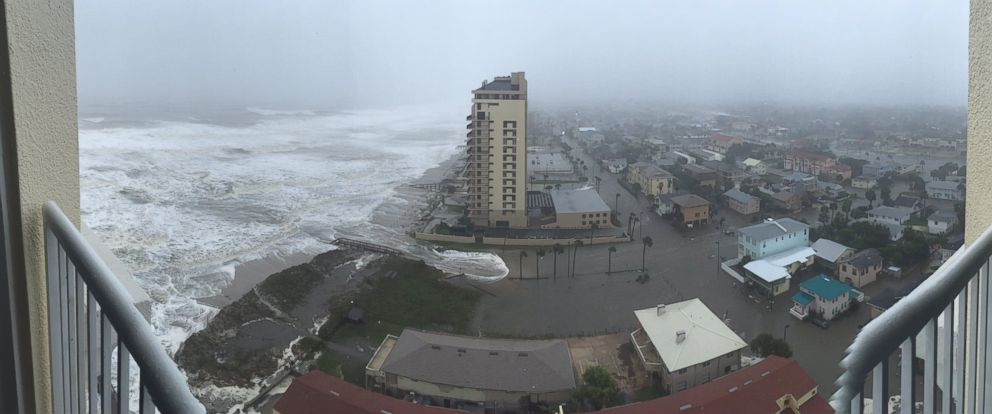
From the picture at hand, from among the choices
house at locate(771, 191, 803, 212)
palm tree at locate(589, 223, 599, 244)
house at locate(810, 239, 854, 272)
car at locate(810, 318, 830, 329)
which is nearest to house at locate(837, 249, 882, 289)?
house at locate(810, 239, 854, 272)

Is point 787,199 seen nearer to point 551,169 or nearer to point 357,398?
point 551,169

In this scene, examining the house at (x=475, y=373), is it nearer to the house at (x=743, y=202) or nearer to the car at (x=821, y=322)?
the car at (x=821, y=322)

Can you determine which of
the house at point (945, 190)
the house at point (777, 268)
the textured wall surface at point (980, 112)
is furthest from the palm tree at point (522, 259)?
the textured wall surface at point (980, 112)

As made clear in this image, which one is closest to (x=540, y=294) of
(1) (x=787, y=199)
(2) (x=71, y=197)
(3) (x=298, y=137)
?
(1) (x=787, y=199)

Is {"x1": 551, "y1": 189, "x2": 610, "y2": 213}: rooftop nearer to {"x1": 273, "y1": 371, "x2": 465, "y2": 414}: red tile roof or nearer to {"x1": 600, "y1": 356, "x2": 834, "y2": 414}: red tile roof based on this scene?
{"x1": 600, "y1": 356, "x2": 834, "y2": 414}: red tile roof

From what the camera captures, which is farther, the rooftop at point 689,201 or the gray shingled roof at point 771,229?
the rooftop at point 689,201

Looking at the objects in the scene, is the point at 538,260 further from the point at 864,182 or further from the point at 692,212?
the point at 864,182
